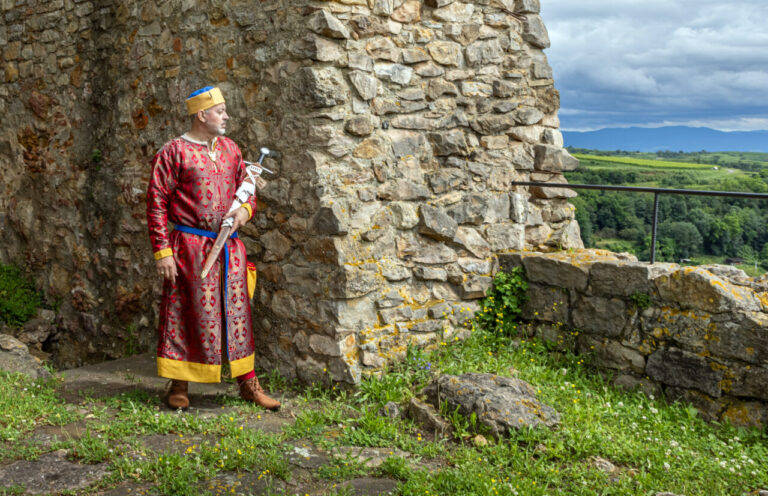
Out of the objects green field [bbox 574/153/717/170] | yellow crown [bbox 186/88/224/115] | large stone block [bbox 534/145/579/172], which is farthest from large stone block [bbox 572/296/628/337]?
green field [bbox 574/153/717/170]

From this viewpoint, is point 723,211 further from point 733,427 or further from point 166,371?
point 166,371

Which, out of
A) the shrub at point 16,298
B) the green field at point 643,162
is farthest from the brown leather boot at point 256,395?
the green field at point 643,162

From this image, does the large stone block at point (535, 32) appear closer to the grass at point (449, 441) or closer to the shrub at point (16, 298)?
the grass at point (449, 441)

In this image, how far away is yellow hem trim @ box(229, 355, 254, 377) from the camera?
12.8ft

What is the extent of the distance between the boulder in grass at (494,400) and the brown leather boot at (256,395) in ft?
2.91

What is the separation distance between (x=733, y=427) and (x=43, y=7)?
20.8ft

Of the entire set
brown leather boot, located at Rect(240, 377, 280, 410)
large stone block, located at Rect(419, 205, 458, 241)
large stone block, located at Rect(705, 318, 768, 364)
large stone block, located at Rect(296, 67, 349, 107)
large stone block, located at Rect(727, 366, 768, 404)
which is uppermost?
large stone block, located at Rect(296, 67, 349, 107)

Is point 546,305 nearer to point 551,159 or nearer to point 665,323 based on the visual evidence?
point 665,323

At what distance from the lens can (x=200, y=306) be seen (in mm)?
3787

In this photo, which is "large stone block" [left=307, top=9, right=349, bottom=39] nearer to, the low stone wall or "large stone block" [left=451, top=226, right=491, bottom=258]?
"large stone block" [left=451, top=226, right=491, bottom=258]

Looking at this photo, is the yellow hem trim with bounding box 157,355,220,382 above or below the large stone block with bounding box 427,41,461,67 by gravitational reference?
below

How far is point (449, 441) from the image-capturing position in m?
3.61

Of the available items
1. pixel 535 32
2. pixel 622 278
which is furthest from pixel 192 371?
pixel 535 32

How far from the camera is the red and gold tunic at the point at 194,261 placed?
3.74m
